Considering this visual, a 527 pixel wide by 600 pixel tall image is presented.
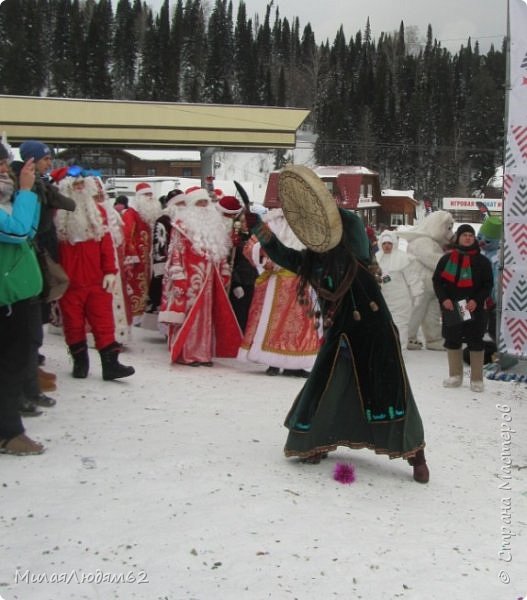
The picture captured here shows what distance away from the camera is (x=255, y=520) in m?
A: 3.34

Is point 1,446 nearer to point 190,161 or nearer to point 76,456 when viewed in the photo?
point 76,456

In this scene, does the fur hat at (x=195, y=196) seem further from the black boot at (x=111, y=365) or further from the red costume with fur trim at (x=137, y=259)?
the black boot at (x=111, y=365)

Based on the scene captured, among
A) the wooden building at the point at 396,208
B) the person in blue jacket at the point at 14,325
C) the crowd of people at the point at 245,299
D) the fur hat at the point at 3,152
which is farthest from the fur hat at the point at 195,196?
the wooden building at the point at 396,208

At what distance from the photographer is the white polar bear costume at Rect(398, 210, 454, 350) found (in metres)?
9.19

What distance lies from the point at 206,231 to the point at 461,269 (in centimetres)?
245

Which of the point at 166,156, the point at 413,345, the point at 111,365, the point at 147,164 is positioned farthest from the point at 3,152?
the point at 166,156

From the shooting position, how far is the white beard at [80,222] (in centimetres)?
570

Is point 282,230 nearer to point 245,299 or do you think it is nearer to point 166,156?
point 245,299

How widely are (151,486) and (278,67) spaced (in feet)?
305

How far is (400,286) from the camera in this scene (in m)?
8.86

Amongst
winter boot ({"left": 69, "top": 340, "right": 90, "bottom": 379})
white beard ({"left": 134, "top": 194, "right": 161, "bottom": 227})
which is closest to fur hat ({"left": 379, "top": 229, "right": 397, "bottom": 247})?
white beard ({"left": 134, "top": 194, "right": 161, "bottom": 227})

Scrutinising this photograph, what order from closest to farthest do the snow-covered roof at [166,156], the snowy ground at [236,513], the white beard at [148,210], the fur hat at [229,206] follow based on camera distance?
the snowy ground at [236,513] → the fur hat at [229,206] → the white beard at [148,210] → the snow-covered roof at [166,156]

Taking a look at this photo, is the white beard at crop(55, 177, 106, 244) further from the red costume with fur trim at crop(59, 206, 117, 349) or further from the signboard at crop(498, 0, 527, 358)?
the signboard at crop(498, 0, 527, 358)

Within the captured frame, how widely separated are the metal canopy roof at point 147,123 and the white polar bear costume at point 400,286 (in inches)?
692
